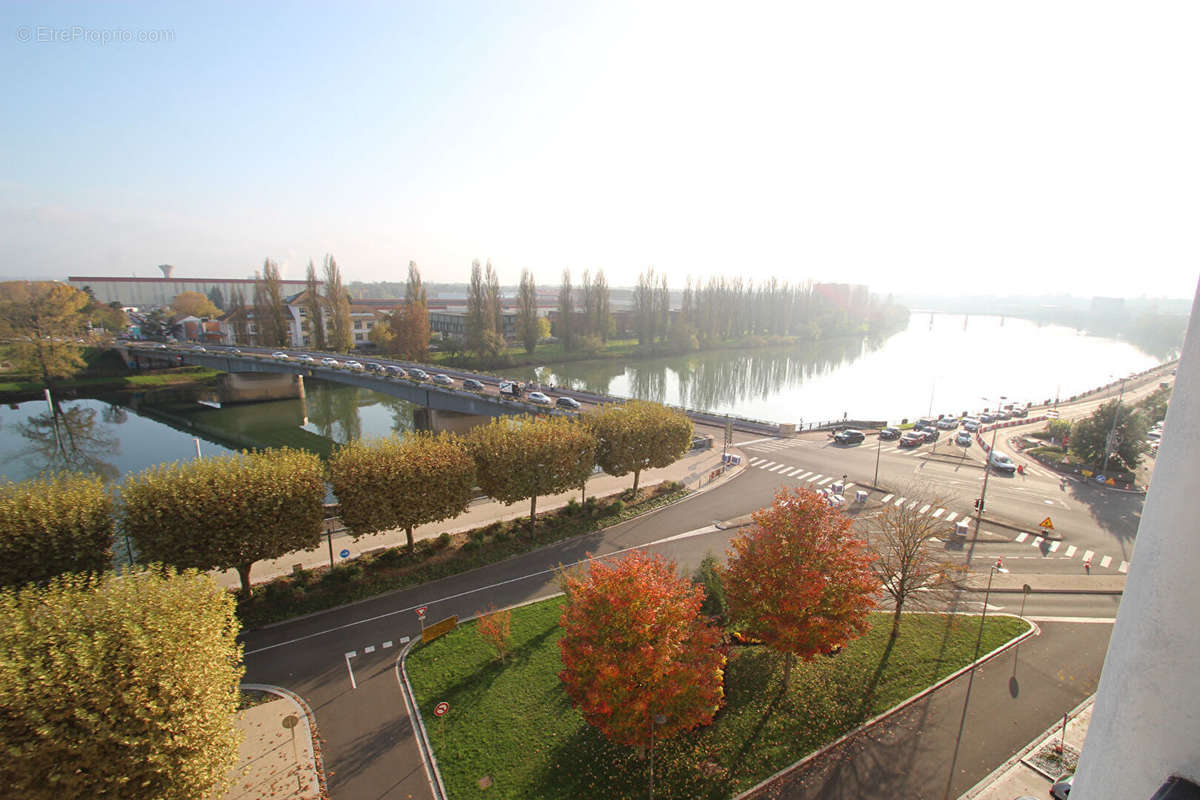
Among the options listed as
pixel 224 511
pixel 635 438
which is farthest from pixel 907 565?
pixel 224 511

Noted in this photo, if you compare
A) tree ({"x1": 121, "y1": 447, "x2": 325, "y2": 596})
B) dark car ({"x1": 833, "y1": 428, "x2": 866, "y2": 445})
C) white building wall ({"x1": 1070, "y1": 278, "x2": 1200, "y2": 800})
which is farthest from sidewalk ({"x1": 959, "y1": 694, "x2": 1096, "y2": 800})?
dark car ({"x1": 833, "y1": 428, "x2": 866, "y2": 445})

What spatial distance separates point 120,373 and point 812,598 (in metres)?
89.9

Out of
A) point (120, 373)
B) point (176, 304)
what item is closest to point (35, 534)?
point (120, 373)

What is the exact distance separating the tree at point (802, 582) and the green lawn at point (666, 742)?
1.44m

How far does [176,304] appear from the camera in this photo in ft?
368

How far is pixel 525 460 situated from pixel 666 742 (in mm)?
12713

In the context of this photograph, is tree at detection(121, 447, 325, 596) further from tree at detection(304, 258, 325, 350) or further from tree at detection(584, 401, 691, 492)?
tree at detection(304, 258, 325, 350)

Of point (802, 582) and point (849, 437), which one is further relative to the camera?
point (849, 437)

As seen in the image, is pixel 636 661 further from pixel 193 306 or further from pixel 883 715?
pixel 193 306

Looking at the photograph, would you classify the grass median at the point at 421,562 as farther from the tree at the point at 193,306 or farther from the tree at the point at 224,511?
the tree at the point at 193,306

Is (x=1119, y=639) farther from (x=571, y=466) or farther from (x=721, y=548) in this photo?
(x=571, y=466)

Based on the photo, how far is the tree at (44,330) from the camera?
5503cm

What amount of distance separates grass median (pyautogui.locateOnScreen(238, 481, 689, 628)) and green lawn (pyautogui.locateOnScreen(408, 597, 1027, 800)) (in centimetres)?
447

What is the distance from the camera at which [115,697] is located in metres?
9.39
